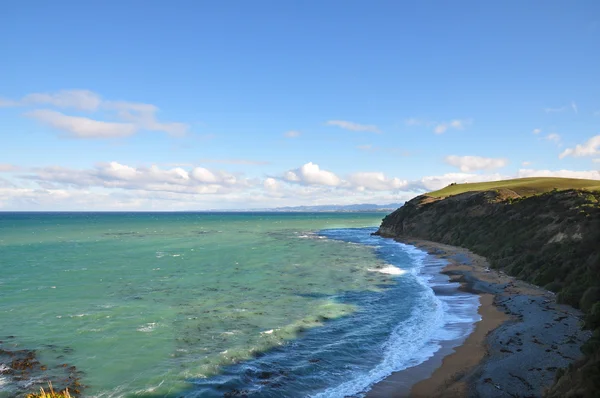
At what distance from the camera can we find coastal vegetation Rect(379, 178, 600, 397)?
16281 millimetres

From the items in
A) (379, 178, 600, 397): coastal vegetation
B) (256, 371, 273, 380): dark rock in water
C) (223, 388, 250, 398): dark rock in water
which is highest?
(379, 178, 600, 397): coastal vegetation

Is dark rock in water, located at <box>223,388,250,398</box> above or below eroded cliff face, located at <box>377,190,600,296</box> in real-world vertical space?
below

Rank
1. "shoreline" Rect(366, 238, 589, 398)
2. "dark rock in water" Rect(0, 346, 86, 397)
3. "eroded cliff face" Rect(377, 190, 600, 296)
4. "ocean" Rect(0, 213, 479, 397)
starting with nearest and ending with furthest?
"shoreline" Rect(366, 238, 589, 398)
"dark rock in water" Rect(0, 346, 86, 397)
"ocean" Rect(0, 213, 479, 397)
"eroded cliff face" Rect(377, 190, 600, 296)

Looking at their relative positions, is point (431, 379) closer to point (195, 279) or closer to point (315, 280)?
point (315, 280)

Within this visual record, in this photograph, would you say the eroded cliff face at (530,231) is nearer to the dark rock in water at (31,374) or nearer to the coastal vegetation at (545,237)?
the coastal vegetation at (545,237)

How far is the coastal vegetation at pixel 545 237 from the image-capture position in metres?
16.3

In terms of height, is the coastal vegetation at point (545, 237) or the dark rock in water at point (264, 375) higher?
the coastal vegetation at point (545, 237)

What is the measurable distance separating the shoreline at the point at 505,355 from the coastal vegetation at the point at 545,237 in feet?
4.50

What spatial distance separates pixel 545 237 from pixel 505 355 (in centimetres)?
2905

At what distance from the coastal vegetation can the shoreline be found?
1373 mm

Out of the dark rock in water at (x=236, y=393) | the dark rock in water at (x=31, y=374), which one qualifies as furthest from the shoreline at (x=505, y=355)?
the dark rock in water at (x=31, y=374)

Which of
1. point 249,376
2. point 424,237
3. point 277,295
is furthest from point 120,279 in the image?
point 424,237

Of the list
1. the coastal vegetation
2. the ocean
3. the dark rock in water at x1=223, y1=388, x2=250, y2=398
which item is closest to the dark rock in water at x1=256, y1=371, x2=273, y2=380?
the ocean

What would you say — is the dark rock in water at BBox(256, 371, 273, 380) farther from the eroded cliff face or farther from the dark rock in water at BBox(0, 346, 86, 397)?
the eroded cliff face
